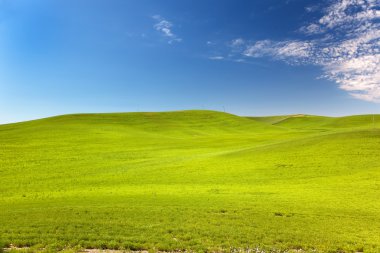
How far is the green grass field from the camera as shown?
1316 centimetres

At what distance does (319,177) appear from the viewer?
3033 cm

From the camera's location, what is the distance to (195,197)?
70.4 feet

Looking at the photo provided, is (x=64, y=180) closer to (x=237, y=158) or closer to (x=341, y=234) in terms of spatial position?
(x=237, y=158)

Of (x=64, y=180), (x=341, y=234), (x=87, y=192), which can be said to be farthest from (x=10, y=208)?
(x=341, y=234)

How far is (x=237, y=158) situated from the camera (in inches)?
1639

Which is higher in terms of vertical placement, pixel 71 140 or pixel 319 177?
pixel 71 140

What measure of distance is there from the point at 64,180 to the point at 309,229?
24664mm

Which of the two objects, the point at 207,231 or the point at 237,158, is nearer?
the point at 207,231

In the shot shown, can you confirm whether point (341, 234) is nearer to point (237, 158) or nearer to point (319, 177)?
point (319, 177)

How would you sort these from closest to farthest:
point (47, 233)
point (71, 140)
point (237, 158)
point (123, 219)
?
1. point (47, 233)
2. point (123, 219)
3. point (237, 158)
4. point (71, 140)

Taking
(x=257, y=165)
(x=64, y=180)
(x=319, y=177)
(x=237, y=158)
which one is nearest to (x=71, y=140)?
(x=64, y=180)

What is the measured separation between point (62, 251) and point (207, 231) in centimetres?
642

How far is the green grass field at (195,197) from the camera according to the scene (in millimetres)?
13156

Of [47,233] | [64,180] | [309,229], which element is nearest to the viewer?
[47,233]
